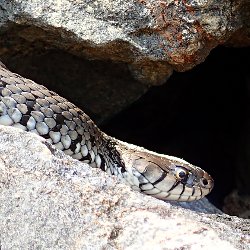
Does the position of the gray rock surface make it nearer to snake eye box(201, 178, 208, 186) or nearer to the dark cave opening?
snake eye box(201, 178, 208, 186)

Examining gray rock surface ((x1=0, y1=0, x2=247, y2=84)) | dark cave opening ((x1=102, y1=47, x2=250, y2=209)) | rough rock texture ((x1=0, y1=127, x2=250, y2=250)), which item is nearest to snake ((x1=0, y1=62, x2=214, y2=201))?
gray rock surface ((x1=0, y1=0, x2=247, y2=84))

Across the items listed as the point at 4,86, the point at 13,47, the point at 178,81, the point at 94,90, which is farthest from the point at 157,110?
the point at 4,86

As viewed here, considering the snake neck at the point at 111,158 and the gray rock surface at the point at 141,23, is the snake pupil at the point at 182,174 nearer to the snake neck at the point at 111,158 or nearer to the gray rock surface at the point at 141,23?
the snake neck at the point at 111,158

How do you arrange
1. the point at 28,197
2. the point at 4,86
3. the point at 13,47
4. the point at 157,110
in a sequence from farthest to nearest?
the point at 157,110
the point at 13,47
the point at 4,86
the point at 28,197

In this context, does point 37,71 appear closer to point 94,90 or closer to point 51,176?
point 94,90

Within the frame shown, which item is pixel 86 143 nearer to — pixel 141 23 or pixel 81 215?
pixel 141 23

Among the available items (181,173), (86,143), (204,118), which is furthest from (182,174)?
(204,118)

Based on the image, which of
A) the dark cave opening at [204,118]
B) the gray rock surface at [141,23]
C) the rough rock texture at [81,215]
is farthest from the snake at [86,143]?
the dark cave opening at [204,118]
